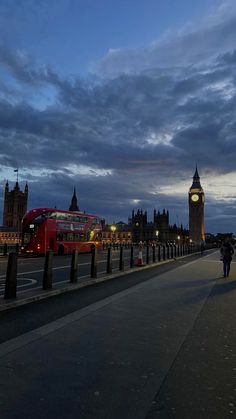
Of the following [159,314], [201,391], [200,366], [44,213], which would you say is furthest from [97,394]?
[44,213]

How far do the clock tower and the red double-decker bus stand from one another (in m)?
146

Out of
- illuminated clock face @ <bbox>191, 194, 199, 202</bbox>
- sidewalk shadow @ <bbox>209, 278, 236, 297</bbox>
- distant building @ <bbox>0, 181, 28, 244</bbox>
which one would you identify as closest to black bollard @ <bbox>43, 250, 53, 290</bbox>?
sidewalk shadow @ <bbox>209, 278, 236, 297</bbox>

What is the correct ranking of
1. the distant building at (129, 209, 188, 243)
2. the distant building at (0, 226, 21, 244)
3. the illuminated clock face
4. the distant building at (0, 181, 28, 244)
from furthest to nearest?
the illuminated clock face, the distant building at (129, 209, 188, 243), the distant building at (0, 181, 28, 244), the distant building at (0, 226, 21, 244)

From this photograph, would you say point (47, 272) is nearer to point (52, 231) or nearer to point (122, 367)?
point (122, 367)

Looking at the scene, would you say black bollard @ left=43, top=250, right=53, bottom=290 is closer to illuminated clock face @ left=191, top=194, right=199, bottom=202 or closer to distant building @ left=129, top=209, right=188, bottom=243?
distant building @ left=129, top=209, right=188, bottom=243

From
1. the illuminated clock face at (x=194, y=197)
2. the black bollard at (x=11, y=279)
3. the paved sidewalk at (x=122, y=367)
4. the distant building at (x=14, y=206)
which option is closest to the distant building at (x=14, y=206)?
the distant building at (x=14, y=206)

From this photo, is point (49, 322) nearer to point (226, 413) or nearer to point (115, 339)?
point (115, 339)

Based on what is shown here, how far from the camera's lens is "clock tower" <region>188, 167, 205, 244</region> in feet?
585

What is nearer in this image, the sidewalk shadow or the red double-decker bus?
the sidewalk shadow

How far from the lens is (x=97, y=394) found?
154 inches

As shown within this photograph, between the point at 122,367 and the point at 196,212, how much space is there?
18646cm

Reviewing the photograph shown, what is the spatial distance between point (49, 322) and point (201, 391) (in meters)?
3.56

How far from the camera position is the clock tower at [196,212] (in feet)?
585

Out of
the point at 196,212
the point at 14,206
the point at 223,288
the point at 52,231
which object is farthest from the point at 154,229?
the point at 223,288
